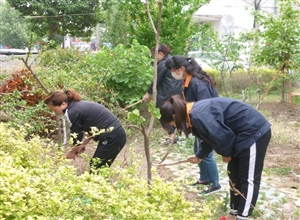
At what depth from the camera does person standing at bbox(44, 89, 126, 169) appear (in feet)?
12.9

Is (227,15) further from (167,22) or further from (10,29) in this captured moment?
(10,29)

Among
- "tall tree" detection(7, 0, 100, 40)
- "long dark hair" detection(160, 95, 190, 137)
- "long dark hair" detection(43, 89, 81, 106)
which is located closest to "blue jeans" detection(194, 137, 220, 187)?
"long dark hair" detection(160, 95, 190, 137)

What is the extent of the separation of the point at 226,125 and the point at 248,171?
46cm

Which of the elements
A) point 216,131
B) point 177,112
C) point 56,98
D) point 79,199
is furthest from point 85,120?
point 79,199

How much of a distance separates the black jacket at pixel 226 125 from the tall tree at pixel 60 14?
631 inches

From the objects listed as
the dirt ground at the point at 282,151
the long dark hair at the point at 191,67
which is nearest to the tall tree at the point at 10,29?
the dirt ground at the point at 282,151

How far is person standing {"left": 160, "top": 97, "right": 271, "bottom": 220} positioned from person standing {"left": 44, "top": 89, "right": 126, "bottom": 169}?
897mm

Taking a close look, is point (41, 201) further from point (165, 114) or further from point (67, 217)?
point (165, 114)

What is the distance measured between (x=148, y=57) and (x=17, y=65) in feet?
12.4

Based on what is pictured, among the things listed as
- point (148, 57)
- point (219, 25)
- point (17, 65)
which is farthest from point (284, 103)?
point (219, 25)

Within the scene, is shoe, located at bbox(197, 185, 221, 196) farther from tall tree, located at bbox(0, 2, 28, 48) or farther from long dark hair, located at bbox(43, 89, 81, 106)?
tall tree, located at bbox(0, 2, 28, 48)

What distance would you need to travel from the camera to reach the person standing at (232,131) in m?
3.20

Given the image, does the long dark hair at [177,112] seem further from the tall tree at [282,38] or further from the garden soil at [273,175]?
the tall tree at [282,38]

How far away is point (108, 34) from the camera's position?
533 inches
